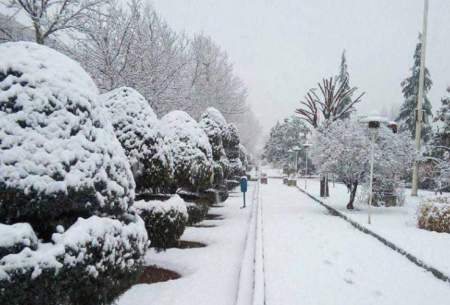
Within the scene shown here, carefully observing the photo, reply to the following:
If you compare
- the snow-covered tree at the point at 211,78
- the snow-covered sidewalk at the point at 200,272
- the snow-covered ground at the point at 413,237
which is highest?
the snow-covered tree at the point at 211,78

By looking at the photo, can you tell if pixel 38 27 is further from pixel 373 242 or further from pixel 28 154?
pixel 373 242

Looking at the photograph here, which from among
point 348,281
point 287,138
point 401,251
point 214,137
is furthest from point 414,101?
point 348,281

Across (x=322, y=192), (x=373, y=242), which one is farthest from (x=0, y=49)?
(x=322, y=192)

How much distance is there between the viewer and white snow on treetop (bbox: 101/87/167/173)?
6234 mm

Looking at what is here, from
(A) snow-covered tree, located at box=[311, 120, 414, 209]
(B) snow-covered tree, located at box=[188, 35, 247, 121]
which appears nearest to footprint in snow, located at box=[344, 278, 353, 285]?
(A) snow-covered tree, located at box=[311, 120, 414, 209]

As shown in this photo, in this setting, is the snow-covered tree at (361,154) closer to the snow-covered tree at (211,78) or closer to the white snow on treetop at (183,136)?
the white snow on treetop at (183,136)

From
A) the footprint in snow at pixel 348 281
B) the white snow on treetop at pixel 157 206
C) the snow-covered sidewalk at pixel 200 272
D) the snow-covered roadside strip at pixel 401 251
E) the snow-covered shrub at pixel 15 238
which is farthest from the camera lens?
the white snow on treetop at pixel 157 206

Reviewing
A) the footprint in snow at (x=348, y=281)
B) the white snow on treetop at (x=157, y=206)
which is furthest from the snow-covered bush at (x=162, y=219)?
the footprint in snow at (x=348, y=281)

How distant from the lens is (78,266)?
269cm

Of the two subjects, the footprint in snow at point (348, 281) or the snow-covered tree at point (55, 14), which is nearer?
the footprint in snow at point (348, 281)

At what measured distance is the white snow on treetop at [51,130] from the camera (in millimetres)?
2682

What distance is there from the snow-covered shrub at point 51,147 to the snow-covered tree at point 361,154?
1172cm

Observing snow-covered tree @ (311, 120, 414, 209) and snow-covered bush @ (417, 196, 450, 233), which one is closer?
snow-covered bush @ (417, 196, 450, 233)

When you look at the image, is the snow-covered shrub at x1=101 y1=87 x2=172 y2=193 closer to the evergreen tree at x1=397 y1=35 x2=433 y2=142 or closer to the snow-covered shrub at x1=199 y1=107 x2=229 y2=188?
the snow-covered shrub at x1=199 y1=107 x2=229 y2=188
